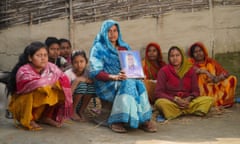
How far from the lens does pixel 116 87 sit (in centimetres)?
546

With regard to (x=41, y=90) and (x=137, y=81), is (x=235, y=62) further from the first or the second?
(x=41, y=90)

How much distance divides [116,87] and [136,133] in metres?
0.63

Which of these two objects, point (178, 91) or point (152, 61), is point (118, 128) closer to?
point (178, 91)

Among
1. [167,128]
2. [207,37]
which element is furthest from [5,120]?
[207,37]

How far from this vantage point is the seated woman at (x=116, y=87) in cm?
528

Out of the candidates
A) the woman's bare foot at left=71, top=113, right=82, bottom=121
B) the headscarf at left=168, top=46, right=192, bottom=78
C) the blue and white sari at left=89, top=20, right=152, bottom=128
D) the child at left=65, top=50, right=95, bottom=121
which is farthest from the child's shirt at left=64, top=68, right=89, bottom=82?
the headscarf at left=168, top=46, right=192, bottom=78

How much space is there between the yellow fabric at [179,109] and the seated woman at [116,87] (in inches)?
28.9

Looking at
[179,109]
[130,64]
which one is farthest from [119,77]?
[179,109]

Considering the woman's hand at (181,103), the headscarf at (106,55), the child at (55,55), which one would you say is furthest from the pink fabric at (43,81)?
the woman's hand at (181,103)

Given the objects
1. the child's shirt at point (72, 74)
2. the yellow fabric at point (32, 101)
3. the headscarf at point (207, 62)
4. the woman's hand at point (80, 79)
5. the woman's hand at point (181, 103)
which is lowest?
the woman's hand at point (181, 103)

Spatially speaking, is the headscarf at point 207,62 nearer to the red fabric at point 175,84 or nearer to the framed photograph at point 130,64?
the red fabric at point 175,84

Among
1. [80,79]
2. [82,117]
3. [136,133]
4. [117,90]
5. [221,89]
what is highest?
[80,79]

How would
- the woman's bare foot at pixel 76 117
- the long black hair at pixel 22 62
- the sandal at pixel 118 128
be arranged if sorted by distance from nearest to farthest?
the long black hair at pixel 22 62 → the sandal at pixel 118 128 → the woman's bare foot at pixel 76 117

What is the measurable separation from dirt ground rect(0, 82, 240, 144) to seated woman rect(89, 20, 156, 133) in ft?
0.51
